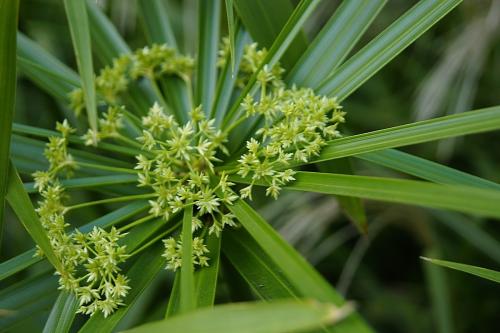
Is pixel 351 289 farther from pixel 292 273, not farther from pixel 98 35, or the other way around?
pixel 292 273

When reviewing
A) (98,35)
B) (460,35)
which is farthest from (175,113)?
(460,35)

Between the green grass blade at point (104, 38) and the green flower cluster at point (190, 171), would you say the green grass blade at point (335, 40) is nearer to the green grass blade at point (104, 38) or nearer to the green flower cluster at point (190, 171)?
the green flower cluster at point (190, 171)

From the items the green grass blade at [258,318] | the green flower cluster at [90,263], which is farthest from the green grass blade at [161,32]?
the green grass blade at [258,318]

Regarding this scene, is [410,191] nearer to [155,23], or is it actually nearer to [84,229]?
[84,229]

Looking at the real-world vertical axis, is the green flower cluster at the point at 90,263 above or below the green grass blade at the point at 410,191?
above

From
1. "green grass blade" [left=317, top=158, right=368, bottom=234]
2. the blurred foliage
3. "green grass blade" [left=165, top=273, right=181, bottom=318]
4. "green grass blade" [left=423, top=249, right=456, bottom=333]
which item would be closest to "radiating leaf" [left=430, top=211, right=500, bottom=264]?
the blurred foliage

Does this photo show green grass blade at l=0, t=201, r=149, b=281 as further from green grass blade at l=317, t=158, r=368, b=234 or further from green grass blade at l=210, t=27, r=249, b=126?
green grass blade at l=317, t=158, r=368, b=234

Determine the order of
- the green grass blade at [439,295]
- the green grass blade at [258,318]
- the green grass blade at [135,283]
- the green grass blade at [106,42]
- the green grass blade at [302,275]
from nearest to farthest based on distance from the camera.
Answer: the green grass blade at [258,318], the green grass blade at [302,275], the green grass blade at [135,283], the green grass blade at [106,42], the green grass blade at [439,295]
